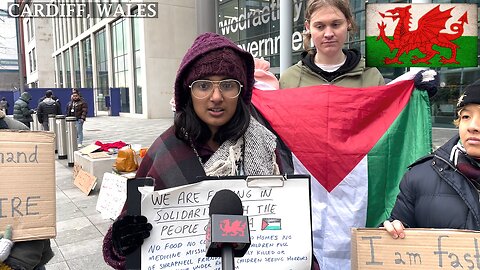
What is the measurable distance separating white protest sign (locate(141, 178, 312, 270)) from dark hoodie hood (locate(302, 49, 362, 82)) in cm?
126

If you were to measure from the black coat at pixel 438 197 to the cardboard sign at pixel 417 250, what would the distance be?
26 centimetres

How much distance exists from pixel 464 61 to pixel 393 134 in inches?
26.2

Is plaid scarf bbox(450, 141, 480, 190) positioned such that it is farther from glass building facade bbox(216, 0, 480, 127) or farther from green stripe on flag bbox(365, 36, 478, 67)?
glass building facade bbox(216, 0, 480, 127)

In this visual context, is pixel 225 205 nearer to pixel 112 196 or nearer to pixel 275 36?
pixel 112 196

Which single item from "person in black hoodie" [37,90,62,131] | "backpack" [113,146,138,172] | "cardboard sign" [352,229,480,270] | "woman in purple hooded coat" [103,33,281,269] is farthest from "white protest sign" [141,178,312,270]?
"person in black hoodie" [37,90,62,131]

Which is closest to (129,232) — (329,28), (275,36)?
(329,28)

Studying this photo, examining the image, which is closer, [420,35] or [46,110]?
[420,35]

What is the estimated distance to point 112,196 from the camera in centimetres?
512

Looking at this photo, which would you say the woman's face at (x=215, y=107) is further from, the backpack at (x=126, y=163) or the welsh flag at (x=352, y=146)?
the backpack at (x=126, y=163)

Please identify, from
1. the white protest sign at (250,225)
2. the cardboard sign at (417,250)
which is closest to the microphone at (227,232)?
the white protest sign at (250,225)

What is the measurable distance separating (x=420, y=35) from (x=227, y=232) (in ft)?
7.05

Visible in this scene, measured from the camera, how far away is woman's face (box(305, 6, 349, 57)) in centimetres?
215

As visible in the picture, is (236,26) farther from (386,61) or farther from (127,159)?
(386,61)

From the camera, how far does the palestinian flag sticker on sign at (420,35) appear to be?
7.68 ft
